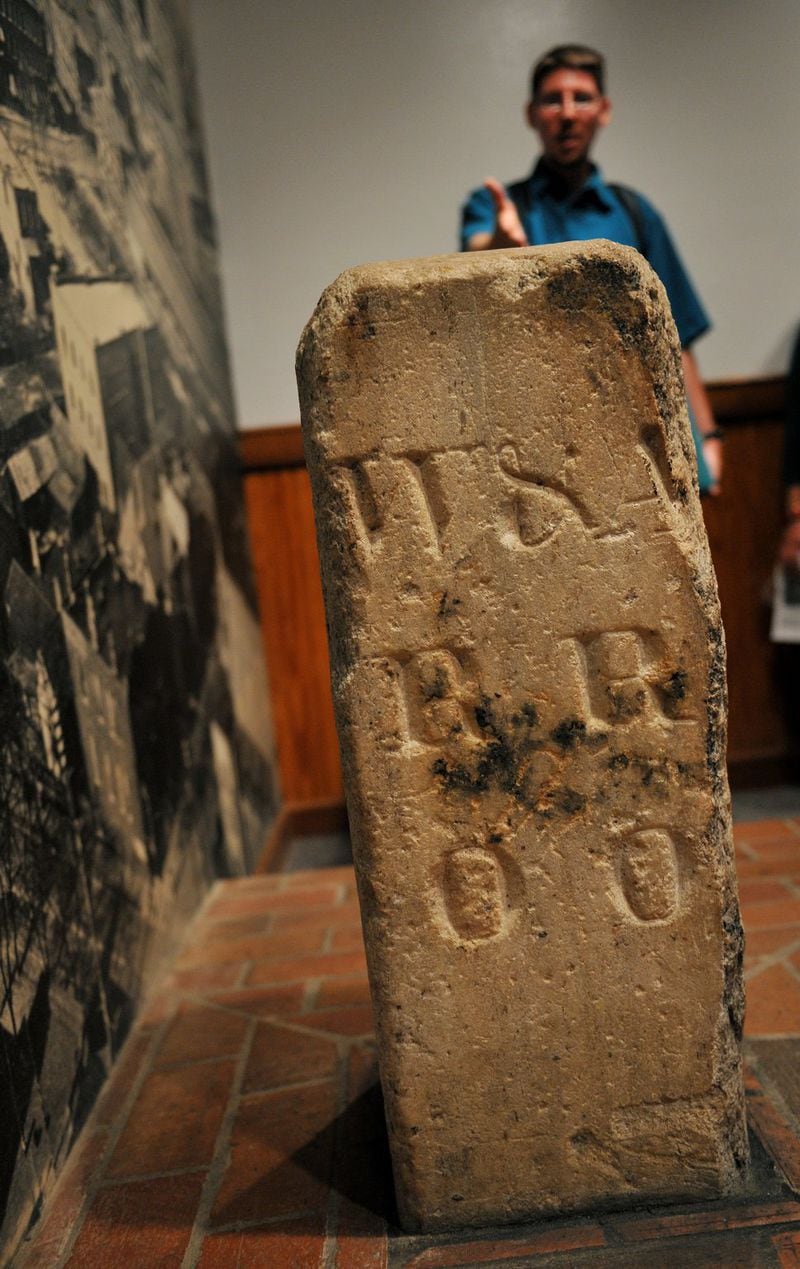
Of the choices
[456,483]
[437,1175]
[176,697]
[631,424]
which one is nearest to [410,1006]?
[437,1175]

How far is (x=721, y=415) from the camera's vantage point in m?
4.35

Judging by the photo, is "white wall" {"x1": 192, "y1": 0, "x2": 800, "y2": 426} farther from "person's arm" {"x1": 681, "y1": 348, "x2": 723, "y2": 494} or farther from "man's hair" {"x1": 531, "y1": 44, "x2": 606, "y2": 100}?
"man's hair" {"x1": 531, "y1": 44, "x2": 606, "y2": 100}

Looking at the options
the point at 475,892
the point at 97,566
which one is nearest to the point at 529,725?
the point at 475,892

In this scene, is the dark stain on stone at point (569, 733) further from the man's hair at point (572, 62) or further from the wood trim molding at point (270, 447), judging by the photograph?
the wood trim molding at point (270, 447)

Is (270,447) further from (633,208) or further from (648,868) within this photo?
(648,868)

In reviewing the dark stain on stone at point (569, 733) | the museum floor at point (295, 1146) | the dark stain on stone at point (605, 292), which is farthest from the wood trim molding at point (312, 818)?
the dark stain on stone at point (605, 292)

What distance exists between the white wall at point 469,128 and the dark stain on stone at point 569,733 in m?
3.06

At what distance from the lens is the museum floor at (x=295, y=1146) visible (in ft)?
5.42

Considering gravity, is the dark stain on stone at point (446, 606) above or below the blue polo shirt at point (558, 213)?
below

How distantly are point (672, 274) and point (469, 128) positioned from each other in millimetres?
1292

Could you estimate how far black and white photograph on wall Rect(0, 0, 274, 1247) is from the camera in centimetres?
201

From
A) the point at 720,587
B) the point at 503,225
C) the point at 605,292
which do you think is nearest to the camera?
the point at 605,292

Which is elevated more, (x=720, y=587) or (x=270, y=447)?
(x=270, y=447)

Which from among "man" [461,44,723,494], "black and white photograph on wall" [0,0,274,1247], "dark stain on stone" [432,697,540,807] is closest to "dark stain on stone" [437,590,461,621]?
"dark stain on stone" [432,697,540,807]
